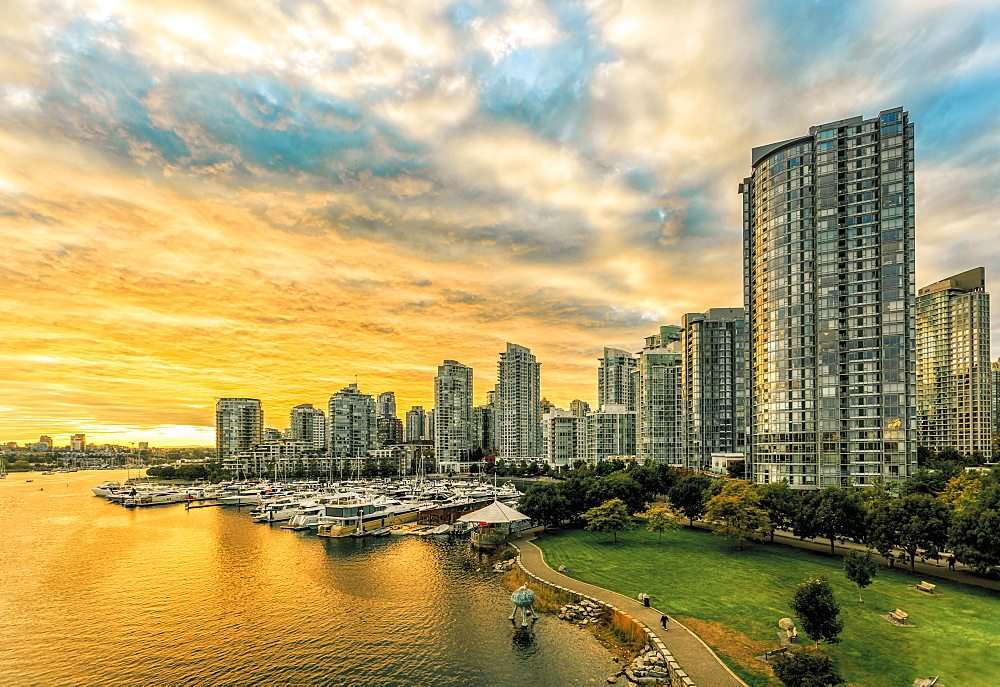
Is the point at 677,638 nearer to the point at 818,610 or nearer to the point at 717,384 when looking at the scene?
the point at 818,610

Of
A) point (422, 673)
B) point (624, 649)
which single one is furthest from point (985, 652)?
point (422, 673)

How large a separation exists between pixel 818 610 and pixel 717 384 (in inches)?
4870

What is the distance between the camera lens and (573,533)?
255ft

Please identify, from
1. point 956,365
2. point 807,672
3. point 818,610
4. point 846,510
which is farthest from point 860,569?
point 956,365

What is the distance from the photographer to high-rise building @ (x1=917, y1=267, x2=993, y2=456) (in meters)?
164

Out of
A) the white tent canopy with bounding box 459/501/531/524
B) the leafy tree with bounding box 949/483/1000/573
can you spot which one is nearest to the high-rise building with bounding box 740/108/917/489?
the leafy tree with bounding box 949/483/1000/573

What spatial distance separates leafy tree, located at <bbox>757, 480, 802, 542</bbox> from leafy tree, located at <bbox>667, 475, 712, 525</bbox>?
42.7 ft

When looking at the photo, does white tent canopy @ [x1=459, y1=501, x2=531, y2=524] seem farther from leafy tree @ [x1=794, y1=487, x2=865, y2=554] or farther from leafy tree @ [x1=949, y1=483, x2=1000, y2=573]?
leafy tree @ [x1=949, y1=483, x2=1000, y2=573]

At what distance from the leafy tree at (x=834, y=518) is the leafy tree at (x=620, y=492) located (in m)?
28.6

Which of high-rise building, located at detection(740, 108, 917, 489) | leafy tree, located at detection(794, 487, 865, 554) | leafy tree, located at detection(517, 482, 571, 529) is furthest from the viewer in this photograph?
high-rise building, located at detection(740, 108, 917, 489)

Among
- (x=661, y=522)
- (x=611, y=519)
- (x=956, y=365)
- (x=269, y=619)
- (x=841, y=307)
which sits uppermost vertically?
(x=841, y=307)

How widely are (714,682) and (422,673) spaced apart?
1986cm

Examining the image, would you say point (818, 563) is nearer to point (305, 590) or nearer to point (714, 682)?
point (714, 682)

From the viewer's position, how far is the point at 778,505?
66.2m
